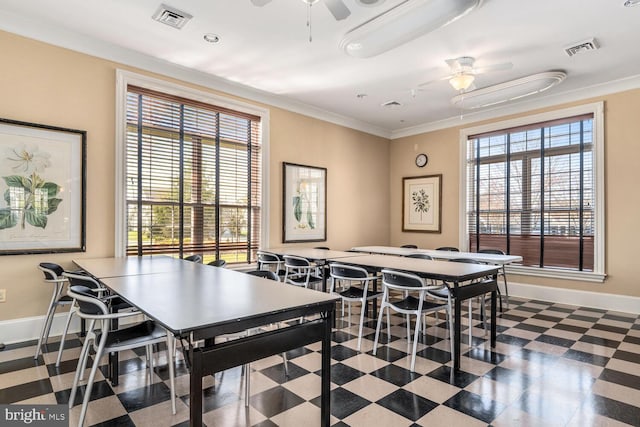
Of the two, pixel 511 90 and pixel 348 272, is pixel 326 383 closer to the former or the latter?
pixel 348 272

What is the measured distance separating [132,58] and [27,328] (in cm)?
309

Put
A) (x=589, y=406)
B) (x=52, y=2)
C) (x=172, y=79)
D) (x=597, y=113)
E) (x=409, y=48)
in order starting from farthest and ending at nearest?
(x=597, y=113) → (x=172, y=79) → (x=409, y=48) → (x=52, y=2) → (x=589, y=406)

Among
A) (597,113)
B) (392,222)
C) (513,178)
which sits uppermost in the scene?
(597,113)

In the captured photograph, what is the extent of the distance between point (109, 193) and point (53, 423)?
8.27 feet

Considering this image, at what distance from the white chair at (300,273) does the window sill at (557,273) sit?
3.49m

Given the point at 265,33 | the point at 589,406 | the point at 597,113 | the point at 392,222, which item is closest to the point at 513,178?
the point at 597,113

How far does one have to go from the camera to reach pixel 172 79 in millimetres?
4445

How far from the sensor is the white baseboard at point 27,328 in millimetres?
3355

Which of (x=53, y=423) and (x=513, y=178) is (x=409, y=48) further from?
(x=53, y=423)

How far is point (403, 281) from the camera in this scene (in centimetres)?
306

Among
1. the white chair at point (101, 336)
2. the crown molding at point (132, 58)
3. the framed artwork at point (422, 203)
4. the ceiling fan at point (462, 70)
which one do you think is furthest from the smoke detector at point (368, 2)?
the framed artwork at point (422, 203)

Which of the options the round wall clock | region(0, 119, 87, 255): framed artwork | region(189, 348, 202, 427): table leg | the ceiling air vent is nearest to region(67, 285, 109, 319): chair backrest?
region(189, 348, 202, 427): table leg

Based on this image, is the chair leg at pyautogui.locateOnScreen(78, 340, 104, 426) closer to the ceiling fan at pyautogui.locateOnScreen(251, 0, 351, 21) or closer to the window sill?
the ceiling fan at pyautogui.locateOnScreen(251, 0, 351, 21)

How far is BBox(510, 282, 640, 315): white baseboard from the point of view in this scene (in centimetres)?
471
